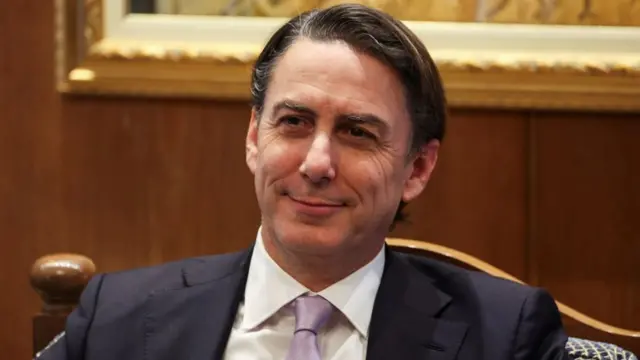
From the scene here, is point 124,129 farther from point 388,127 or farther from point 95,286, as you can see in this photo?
point 388,127

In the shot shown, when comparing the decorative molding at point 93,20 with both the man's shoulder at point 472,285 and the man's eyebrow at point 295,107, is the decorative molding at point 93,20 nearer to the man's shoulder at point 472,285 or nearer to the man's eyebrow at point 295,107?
the man's eyebrow at point 295,107

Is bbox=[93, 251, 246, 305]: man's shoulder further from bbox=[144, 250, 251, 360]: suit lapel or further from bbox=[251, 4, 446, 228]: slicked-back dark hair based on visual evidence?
bbox=[251, 4, 446, 228]: slicked-back dark hair

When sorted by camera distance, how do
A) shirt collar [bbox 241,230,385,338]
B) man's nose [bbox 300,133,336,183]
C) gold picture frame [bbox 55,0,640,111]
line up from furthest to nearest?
gold picture frame [bbox 55,0,640,111], shirt collar [bbox 241,230,385,338], man's nose [bbox 300,133,336,183]

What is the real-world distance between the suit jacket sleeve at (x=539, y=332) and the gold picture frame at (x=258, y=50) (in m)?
0.55

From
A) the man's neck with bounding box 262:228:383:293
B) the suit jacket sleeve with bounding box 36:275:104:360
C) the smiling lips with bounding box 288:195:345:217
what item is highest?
the smiling lips with bounding box 288:195:345:217

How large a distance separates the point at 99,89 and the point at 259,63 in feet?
1.75

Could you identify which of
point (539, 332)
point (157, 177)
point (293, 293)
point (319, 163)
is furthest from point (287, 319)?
point (157, 177)

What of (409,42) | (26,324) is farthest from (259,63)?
(26,324)

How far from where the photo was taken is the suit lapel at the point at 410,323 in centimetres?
114

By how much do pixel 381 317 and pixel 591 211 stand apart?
0.68 m

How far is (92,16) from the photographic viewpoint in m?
1.64

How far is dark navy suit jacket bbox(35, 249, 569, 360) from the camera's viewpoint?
Answer: 45.3 inches

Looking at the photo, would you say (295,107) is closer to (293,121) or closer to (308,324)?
(293,121)

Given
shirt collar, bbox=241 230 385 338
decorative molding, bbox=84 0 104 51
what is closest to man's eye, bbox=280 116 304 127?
shirt collar, bbox=241 230 385 338
